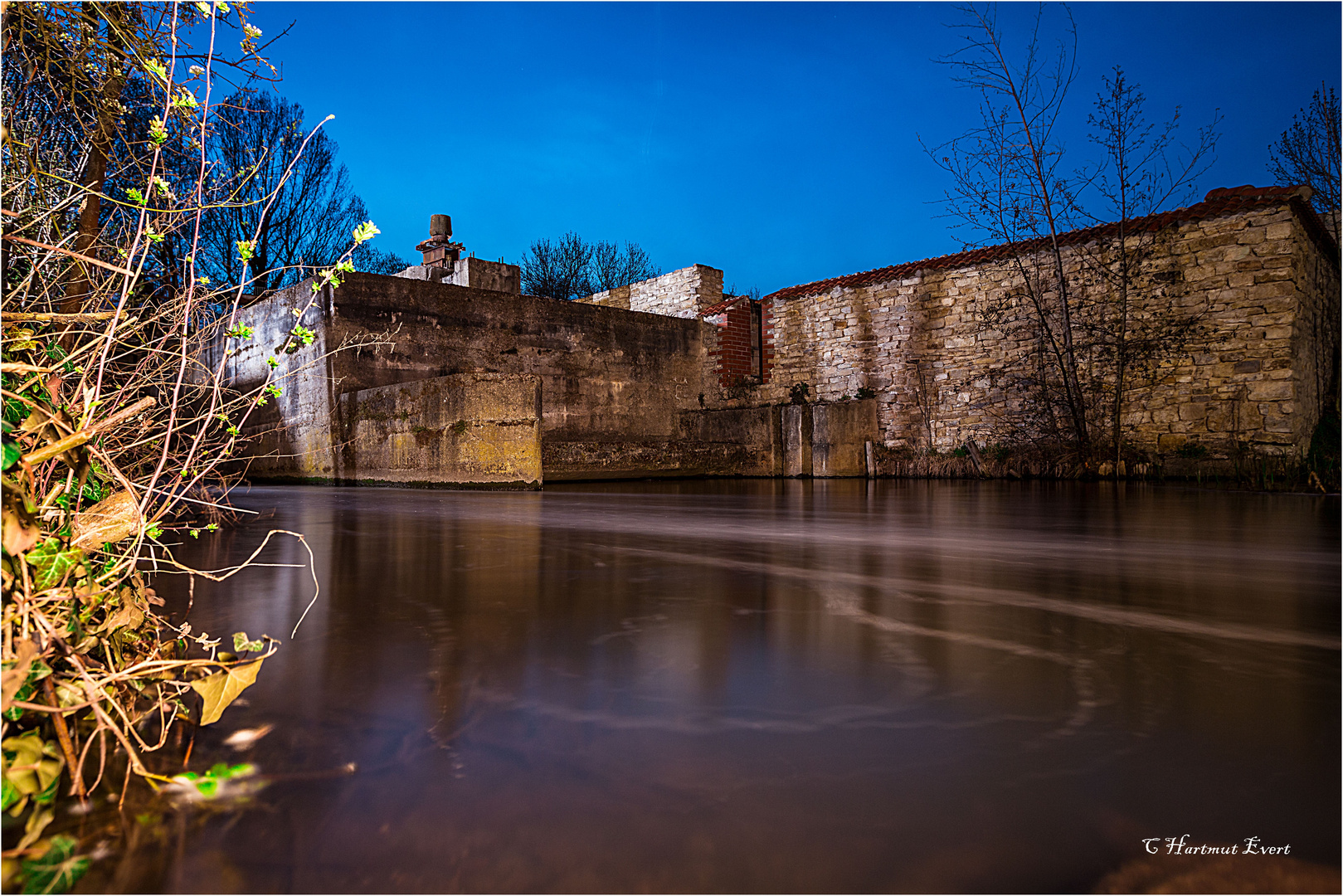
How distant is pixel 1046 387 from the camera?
10133mm

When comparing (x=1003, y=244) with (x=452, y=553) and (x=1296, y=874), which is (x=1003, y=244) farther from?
(x=1296, y=874)

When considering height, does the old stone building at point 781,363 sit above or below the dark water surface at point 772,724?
above

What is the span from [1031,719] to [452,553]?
230 cm

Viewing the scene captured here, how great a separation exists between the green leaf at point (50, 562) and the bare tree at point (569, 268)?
27.8m

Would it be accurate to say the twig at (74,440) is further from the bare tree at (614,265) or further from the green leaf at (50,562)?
the bare tree at (614,265)

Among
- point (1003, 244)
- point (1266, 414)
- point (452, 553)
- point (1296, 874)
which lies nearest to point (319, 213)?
point (1003, 244)

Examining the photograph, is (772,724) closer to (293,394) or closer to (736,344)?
(293,394)

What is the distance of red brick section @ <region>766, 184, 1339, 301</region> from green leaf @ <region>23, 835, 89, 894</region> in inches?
462

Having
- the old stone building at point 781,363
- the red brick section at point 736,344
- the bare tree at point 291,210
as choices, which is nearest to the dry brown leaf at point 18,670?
the old stone building at point 781,363

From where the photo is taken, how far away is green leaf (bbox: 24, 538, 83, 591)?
0.85 m

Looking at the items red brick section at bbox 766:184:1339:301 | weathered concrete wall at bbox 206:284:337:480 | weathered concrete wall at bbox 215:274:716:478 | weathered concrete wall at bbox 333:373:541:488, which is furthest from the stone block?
weathered concrete wall at bbox 206:284:337:480

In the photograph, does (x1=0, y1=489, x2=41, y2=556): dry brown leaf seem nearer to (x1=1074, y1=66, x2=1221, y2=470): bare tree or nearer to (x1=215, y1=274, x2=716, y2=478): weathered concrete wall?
(x1=215, y1=274, x2=716, y2=478): weathered concrete wall

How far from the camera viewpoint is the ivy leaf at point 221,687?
0.97m

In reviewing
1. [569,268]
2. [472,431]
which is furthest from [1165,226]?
[569,268]
